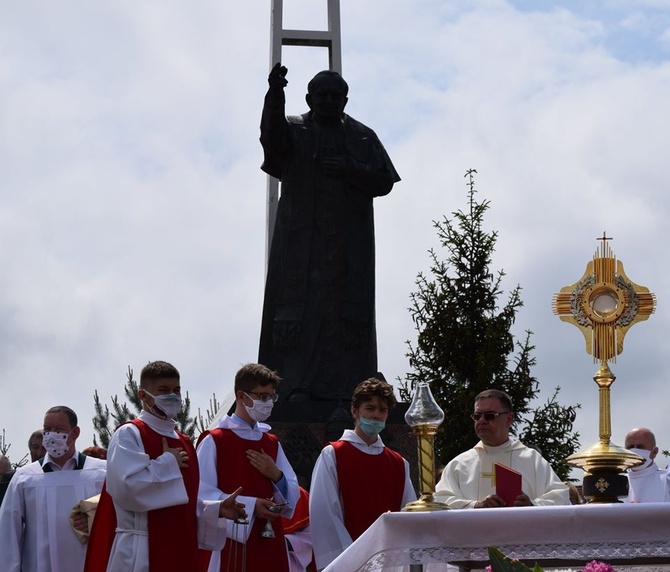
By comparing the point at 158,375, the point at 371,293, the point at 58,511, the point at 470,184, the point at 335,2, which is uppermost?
the point at 335,2

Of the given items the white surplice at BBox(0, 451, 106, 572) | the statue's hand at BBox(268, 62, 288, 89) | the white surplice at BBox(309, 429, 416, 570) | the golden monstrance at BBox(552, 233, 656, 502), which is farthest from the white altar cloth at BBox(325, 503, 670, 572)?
the statue's hand at BBox(268, 62, 288, 89)

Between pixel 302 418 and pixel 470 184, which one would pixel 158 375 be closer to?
pixel 302 418

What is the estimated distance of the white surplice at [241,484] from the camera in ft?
27.8

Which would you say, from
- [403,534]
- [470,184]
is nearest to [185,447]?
[403,534]

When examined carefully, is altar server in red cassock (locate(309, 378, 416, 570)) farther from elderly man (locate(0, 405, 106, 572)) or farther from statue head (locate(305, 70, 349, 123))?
statue head (locate(305, 70, 349, 123))

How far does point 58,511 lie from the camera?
975cm

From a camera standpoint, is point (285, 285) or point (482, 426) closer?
point (482, 426)

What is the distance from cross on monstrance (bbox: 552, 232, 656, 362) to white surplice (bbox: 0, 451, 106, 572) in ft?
12.5

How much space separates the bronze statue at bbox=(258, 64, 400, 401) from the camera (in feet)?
42.1

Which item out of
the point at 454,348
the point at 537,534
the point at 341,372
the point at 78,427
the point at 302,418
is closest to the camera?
the point at 537,534

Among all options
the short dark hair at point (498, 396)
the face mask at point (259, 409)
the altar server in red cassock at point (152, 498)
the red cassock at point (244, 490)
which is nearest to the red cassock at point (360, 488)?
the red cassock at point (244, 490)

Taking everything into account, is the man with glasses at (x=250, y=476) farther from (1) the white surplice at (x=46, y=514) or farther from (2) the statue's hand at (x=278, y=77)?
(2) the statue's hand at (x=278, y=77)

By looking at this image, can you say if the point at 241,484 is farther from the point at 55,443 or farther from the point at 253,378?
the point at 55,443

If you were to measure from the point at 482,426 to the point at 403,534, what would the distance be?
218 centimetres
